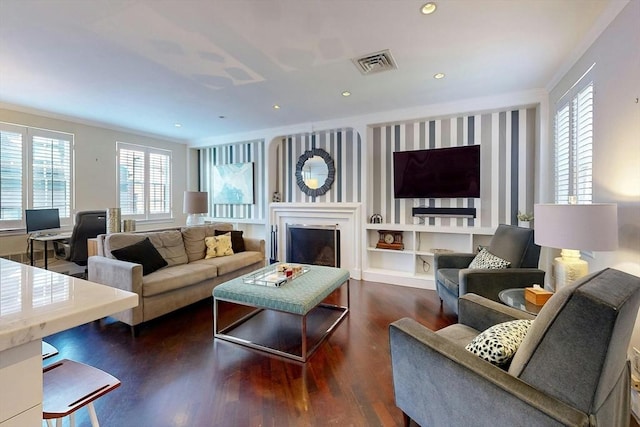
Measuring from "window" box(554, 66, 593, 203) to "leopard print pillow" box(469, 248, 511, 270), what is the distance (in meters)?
0.76

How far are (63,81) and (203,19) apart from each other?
2277mm

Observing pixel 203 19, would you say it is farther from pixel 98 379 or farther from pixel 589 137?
pixel 589 137

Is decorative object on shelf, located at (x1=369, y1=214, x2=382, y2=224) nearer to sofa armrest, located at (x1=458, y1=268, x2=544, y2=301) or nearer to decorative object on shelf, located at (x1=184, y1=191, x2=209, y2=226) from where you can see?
sofa armrest, located at (x1=458, y1=268, x2=544, y2=301)

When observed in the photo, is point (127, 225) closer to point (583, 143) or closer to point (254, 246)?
point (254, 246)

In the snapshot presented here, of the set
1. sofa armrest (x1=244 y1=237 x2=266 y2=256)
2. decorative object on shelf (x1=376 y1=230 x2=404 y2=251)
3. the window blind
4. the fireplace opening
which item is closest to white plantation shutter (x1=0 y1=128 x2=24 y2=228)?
sofa armrest (x1=244 y1=237 x2=266 y2=256)

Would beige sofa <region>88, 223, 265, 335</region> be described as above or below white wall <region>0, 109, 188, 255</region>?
below

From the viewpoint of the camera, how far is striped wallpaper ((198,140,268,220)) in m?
5.92

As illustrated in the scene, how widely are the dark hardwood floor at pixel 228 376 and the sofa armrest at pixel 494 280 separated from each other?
60cm

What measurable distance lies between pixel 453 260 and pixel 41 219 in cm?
554

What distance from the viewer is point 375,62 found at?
9.10 feet

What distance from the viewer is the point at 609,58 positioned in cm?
211

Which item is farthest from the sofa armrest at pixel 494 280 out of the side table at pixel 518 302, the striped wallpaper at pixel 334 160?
the striped wallpaper at pixel 334 160

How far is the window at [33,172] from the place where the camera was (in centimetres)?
404

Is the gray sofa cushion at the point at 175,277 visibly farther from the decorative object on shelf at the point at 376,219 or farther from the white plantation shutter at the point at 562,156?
the white plantation shutter at the point at 562,156
